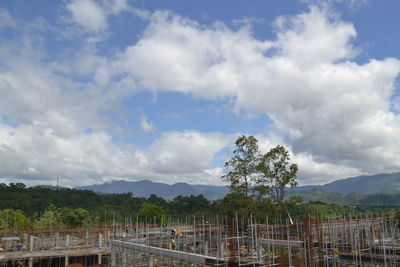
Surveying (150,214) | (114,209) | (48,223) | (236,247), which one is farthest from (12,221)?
(236,247)

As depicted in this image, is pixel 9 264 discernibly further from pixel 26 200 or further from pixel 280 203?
pixel 26 200

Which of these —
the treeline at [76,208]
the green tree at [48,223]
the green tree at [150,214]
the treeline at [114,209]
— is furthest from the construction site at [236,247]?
the green tree at [150,214]

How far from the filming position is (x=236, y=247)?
19.7 meters

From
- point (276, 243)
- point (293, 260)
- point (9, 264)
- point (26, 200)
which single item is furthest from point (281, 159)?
point (26, 200)

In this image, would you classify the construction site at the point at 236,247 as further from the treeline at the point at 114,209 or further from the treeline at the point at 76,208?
the treeline at the point at 76,208

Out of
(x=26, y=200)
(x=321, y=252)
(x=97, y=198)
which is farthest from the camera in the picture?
(x=97, y=198)

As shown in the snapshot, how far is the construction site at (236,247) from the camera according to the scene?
1381cm

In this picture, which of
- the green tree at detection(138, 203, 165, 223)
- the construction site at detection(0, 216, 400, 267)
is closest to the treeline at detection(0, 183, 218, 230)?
the green tree at detection(138, 203, 165, 223)

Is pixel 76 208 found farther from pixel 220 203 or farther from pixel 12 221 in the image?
pixel 220 203

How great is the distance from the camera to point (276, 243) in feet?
56.3

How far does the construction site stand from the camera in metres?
13.8

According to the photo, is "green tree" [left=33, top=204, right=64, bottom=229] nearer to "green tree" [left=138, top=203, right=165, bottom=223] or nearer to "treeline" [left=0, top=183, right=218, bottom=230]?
"treeline" [left=0, top=183, right=218, bottom=230]

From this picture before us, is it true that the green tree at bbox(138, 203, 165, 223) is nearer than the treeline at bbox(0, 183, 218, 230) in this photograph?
No

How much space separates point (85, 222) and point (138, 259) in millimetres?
19299
